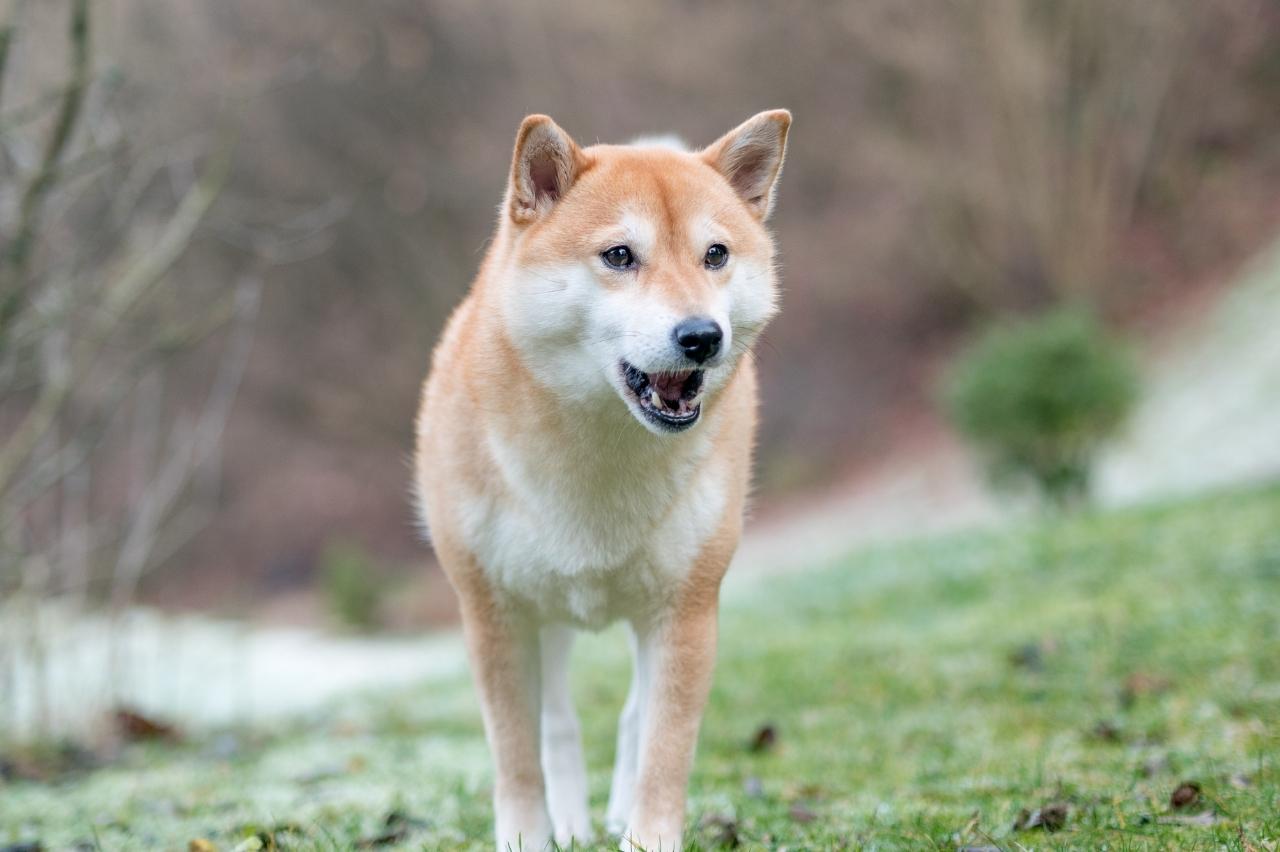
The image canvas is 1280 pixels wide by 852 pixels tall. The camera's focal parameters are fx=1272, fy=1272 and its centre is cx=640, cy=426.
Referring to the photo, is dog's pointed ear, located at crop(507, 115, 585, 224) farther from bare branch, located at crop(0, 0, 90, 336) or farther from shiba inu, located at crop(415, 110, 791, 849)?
bare branch, located at crop(0, 0, 90, 336)

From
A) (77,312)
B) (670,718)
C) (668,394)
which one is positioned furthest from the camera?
(77,312)

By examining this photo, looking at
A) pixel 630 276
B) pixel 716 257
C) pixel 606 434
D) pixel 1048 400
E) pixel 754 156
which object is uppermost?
pixel 1048 400

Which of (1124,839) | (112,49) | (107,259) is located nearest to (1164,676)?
(1124,839)

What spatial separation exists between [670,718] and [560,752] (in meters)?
0.75

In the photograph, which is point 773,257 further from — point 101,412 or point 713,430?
point 101,412

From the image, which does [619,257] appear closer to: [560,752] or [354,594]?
[560,752]

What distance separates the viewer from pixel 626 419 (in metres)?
3.37

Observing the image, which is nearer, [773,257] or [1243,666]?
[773,257]

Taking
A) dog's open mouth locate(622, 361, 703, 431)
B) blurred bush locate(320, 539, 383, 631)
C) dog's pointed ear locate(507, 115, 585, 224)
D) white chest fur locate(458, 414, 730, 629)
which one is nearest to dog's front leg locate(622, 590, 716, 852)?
white chest fur locate(458, 414, 730, 629)

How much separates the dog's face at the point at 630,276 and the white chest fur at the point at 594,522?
0.18 metres

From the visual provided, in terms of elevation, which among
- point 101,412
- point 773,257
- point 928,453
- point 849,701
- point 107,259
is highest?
point 928,453

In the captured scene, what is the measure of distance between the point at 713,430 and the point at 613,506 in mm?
370

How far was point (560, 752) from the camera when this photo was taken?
13.1ft

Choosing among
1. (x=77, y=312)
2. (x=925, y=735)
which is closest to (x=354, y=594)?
(x=77, y=312)
